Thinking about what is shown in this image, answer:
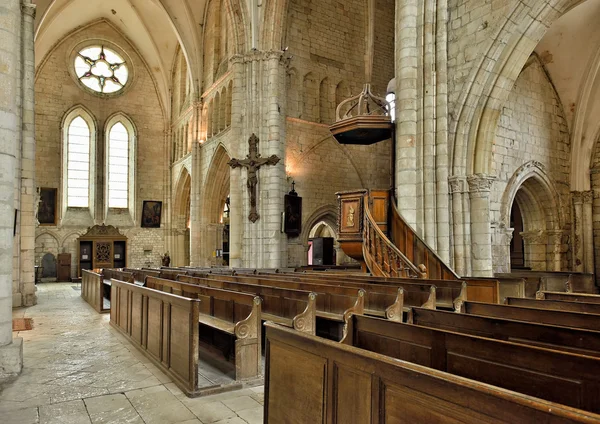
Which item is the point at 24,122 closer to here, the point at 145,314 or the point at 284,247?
the point at 145,314

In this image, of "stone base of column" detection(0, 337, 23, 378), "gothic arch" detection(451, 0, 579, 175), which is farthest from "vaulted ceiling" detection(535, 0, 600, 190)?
"stone base of column" detection(0, 337, 23, 378)

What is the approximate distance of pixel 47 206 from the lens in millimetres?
20391

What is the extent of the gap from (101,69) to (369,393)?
24.4 meters

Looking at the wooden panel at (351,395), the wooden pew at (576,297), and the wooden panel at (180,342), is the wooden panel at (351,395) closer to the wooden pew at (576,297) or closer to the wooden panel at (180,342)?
the wooden panel at (180,342)

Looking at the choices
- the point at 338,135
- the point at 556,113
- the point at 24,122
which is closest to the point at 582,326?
the point at 338,135

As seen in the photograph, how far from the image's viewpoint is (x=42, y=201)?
20219mm

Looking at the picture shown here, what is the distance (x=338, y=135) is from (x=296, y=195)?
483 centimetres

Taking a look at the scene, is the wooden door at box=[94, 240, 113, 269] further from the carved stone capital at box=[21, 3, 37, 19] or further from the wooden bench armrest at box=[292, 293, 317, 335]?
the wooden bench armrest at box=[292, 293, 317, 335]

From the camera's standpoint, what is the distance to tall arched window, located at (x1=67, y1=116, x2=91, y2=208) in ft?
70.4

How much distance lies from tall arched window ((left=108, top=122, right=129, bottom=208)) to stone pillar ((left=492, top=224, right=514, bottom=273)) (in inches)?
719

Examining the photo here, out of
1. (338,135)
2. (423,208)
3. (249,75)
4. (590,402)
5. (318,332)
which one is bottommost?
(318,332)

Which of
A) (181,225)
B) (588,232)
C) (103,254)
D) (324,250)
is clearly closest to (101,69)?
(181,225)

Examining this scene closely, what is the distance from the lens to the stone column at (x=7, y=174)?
4.27 m

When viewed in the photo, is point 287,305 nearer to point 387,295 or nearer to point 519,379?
point 387,295
